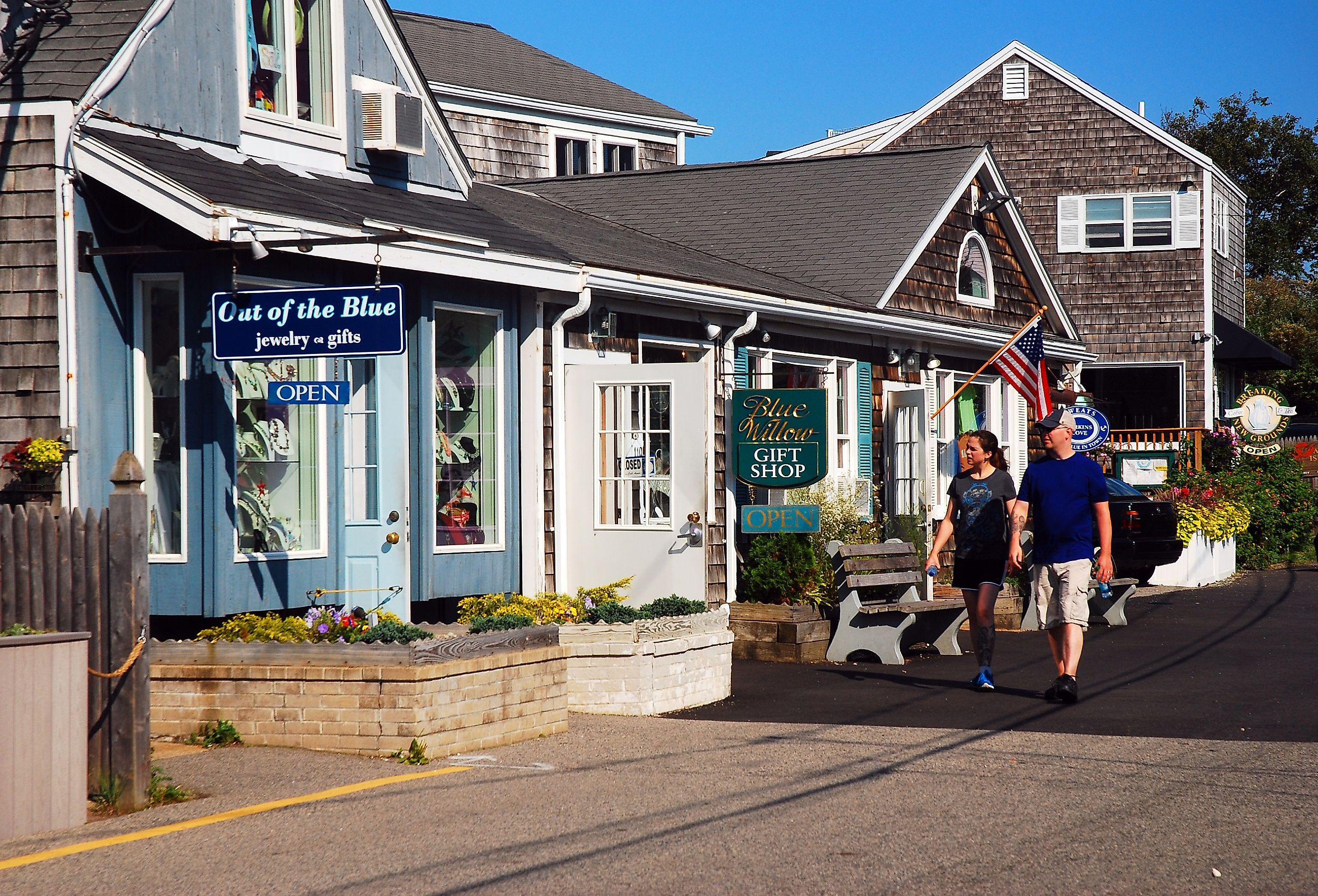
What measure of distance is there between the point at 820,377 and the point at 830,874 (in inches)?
410

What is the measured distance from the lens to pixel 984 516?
35.9 feet

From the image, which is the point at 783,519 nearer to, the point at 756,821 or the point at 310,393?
the point at 310,393

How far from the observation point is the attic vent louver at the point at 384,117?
11352 millimetres

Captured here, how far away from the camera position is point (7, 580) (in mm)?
6727

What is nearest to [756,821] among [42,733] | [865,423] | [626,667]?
[42,733]

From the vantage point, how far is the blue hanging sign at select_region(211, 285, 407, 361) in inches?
341

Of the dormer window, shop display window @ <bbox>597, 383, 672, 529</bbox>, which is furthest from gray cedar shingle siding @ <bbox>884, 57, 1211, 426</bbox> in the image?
the dormer window

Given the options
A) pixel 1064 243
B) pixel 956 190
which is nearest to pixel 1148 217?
pixel 1064 243

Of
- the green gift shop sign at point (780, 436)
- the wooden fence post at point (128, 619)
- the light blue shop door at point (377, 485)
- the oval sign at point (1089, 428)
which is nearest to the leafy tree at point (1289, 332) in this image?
the oval sign at point (1089, 428)

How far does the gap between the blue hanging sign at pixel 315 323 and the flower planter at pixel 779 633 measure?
4.92m

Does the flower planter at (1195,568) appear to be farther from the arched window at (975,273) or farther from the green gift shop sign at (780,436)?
the green gift shop sign at (780,436)

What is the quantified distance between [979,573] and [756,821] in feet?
15.8

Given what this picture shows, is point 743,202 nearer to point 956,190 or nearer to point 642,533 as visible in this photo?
point 956,190

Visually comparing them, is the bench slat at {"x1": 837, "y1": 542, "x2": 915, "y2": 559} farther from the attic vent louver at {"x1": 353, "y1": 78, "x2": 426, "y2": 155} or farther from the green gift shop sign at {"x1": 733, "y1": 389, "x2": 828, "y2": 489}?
the attic vent louver at {"x1": 353, "y1": 78, "x2": 426, "y2": 155}
